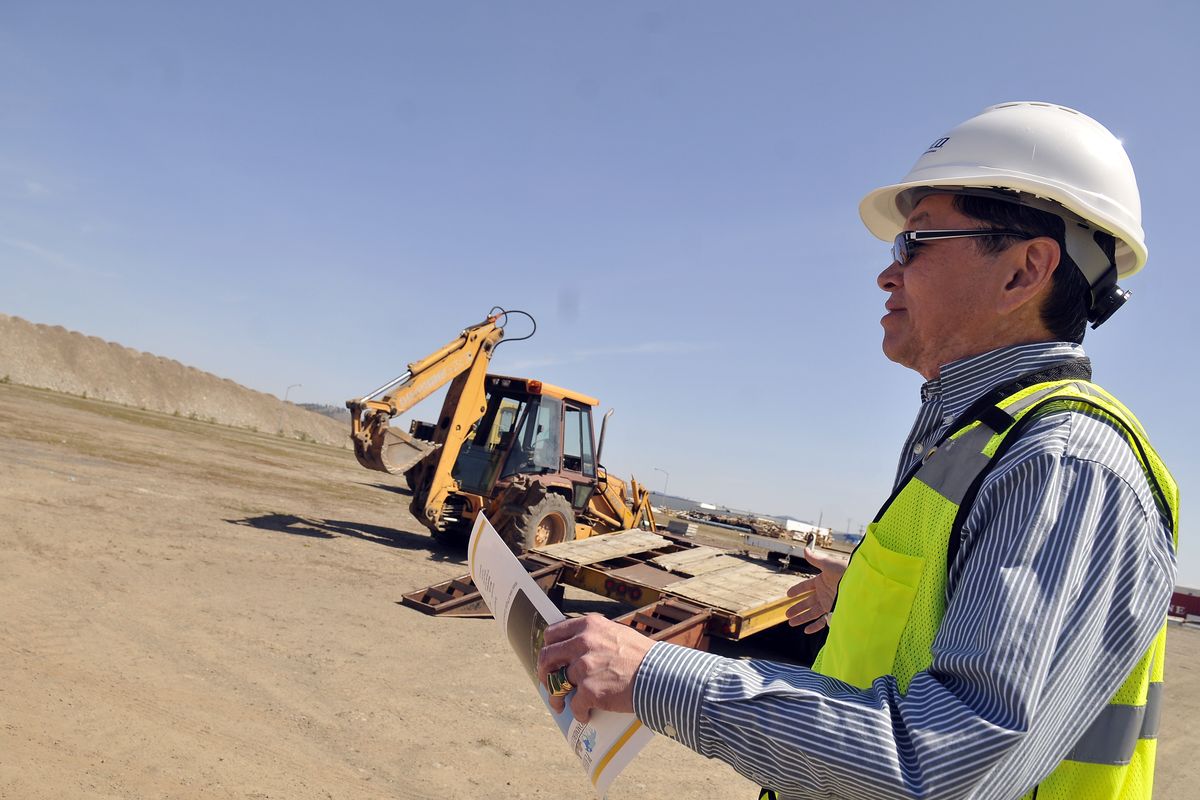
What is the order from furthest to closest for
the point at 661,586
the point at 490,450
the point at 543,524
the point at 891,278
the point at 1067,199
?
the point at 490,450
the point at 543,524
the point at 661,586
the point at 891,278
the point at 1067,199

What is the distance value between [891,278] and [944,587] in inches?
34.5

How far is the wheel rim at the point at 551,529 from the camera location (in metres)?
11.6

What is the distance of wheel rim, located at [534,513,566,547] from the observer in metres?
11.6

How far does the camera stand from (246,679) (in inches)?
215

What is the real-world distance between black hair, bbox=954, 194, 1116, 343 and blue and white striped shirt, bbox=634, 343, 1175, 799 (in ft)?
1.42

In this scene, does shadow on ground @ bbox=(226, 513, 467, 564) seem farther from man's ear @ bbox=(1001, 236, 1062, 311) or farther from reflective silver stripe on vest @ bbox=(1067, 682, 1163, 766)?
reflective silver stripe on vest @ bbox=(1067, 682, 1163, 766)

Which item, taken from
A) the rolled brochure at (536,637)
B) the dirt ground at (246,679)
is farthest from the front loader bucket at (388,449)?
the rolled brochure at (536,637)

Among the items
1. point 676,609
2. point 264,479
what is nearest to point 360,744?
point 676,609

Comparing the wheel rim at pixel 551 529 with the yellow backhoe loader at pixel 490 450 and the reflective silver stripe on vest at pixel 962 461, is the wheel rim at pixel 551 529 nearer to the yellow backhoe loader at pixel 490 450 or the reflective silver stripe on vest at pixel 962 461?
the yellow backhoe loader at pixel 490 450

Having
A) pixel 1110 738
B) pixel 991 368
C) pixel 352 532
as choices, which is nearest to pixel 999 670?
pixel 1110 738

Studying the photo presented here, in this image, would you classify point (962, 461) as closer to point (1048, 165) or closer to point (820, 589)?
point (1048, 165)

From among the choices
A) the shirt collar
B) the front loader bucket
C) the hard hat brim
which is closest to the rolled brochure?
the shirt collar

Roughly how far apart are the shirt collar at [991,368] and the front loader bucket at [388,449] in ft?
34.4

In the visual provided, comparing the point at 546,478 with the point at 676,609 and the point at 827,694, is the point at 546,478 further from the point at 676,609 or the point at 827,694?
the point at 827,694
